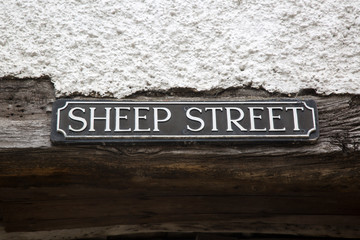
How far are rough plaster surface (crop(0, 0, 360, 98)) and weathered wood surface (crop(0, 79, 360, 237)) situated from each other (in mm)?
49

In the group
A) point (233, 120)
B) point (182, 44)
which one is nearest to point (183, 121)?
point (233, 120)

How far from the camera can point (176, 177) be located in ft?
4.23

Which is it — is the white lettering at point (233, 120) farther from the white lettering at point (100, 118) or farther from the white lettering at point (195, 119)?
the white lettering at point (100, 118)

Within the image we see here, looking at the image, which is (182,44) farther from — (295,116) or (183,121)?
(295,116)

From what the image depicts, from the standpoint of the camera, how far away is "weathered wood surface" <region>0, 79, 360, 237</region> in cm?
121

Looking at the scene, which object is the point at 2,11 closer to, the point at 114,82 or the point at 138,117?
the point at 114,82

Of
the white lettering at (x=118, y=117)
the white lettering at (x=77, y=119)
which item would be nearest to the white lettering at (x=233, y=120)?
the white lettering at (x=118, y=117)

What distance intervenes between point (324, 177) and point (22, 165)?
0.84 metres

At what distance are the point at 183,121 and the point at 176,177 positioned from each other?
0.17m

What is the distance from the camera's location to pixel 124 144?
1204mm

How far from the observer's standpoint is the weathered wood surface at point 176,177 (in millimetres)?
1212

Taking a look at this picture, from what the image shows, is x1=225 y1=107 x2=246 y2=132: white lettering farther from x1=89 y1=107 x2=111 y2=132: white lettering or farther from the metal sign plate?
x1=89 y1=107 x2=111 y2=132: white lettering

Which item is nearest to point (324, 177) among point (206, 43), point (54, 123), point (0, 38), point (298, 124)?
point (298, 124)

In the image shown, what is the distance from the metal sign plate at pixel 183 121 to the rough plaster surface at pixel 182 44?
0.06m
